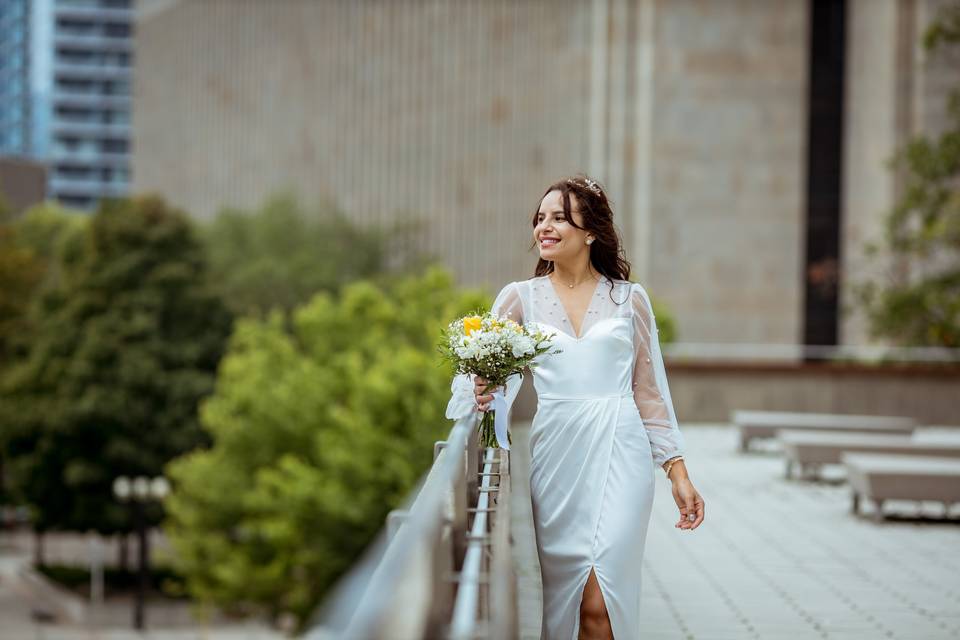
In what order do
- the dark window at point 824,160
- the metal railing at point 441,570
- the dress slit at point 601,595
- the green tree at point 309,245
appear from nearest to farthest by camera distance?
the metal railing at point 441,570
the dress slit at point 601,595
the dark window at point 824,160
the green tree at point 309,245

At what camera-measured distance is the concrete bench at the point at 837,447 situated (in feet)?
55.1

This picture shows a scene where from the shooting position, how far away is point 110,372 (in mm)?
41125

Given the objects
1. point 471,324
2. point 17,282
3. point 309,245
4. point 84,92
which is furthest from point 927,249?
point 84,92

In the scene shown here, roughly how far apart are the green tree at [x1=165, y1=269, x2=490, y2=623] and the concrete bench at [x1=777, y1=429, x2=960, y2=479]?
36.9 feet

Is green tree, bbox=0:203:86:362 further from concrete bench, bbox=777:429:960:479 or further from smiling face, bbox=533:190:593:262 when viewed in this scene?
smiling face, bbox=533:190:593:262

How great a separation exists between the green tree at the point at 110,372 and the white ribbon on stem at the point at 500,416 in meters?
36.2

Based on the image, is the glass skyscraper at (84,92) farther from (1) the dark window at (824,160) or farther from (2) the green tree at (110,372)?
(2) the green tree at (110,372)

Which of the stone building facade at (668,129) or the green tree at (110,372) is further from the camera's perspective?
the stone building facade at (668,129)

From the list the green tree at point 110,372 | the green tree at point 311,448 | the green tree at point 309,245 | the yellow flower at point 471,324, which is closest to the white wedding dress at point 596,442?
the yellow flower at point 471,324

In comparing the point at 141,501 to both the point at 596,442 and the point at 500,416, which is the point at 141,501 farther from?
the point at 596,442

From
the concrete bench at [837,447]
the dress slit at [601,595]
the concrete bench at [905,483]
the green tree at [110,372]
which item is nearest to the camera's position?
the dress slit at [601,595]

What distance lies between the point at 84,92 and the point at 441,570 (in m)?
163

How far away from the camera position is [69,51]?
15750 cm

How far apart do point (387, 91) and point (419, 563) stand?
70.4m
